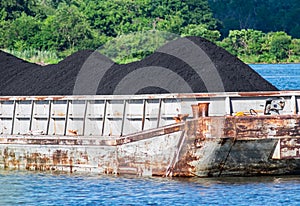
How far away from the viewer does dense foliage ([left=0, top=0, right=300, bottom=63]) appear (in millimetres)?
86438

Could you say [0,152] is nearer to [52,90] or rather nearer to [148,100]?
[52,90]

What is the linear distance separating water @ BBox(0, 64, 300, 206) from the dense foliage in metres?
48.3

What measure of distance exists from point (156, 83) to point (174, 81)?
0.44 m

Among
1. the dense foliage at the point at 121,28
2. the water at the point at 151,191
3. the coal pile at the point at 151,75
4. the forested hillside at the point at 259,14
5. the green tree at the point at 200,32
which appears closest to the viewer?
the water at the point at 151,191

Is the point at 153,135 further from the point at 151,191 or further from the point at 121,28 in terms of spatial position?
the point at 121,28

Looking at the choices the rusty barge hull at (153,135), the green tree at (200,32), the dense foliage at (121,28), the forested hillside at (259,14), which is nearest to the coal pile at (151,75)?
the rusty barge hull at (153,135)

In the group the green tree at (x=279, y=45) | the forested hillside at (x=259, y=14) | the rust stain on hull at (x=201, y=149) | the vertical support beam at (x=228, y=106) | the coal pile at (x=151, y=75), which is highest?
the forested hillside at (x=259, y=14)

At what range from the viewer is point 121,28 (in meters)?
97.8

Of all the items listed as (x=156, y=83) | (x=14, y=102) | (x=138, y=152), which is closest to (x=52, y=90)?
(x=14, y=102)

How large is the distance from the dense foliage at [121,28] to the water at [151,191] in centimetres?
4828

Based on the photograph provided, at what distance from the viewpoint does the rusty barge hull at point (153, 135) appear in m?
21.1

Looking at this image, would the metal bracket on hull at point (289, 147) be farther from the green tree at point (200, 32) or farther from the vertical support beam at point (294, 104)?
the green tree at point (200, 32)

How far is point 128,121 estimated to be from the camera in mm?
24062

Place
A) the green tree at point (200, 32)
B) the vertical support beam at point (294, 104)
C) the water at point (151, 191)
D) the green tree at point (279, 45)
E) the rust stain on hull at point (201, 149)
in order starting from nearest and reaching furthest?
1. the water at point (151, 191)
2. the rust stain on hull at point (201, 149)
3. the vertical support beam at point (294, 104)
4. the green tree at point (200, 32)
5. the green tree at point (279, 45)
